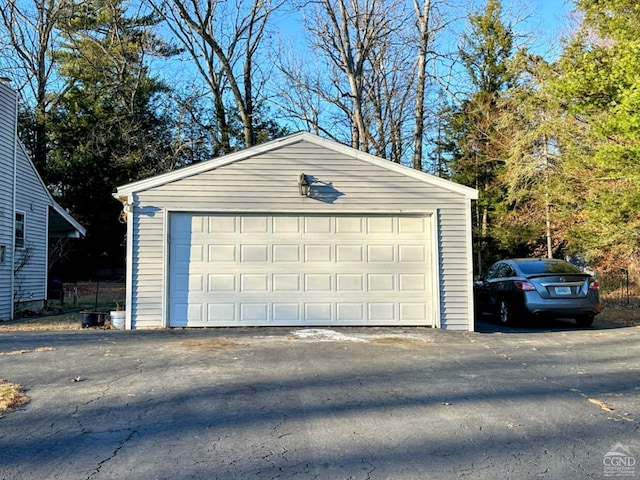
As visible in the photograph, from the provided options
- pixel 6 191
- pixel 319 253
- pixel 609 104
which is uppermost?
pixel 609 104

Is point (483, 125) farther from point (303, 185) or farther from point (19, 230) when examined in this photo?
point (19, 230)

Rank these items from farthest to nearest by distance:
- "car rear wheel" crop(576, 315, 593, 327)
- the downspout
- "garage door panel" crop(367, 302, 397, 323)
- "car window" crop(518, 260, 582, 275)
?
the downspout
"car rear wheel" crop(576, 315, 593, 327)
"car window" crop(518, 260, 582, 275)
"garage door panel" crop(367, 302, 397, 323)

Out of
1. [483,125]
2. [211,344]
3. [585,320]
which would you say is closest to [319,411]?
[211,344]

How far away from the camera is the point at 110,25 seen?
24312 millimetres

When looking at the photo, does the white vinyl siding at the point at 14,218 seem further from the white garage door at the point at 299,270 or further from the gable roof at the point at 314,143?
the white garage door at the point at 299,270

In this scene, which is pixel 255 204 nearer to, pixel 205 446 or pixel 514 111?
pixel 205 446

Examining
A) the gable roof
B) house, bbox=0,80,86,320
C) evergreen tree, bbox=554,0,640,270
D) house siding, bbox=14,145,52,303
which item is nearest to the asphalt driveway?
the gable roof

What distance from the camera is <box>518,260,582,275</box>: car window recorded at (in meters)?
10.3

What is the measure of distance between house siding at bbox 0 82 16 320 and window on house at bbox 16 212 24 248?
76 centimetres

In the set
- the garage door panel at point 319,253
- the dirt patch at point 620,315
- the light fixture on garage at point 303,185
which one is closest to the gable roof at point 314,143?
the light fixture on garage at point 303,185

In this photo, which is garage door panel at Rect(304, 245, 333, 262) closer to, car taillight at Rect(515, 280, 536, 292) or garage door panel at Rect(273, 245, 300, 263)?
garage door panel at Rect(273, 245, 300, 263)

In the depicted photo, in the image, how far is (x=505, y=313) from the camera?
1095 cm

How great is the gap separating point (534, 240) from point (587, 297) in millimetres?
14410

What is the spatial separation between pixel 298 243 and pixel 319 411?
549cm
